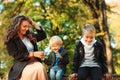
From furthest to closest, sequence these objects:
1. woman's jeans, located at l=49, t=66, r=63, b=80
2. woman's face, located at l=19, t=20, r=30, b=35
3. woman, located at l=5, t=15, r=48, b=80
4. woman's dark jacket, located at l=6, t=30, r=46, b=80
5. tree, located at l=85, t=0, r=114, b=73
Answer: tree, located at l=85, t=0, r=114, b=73 → woman's jeans, located at l=49, t=66, r=63, b=80 → woman's face, located at l=19, t=20, r=30, b=35 → woman's dark jacket, located at l=6, t=30, r=46, b=80 → woman, located at l=5, t=15, r=48, b=80

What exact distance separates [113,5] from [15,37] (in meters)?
19.3

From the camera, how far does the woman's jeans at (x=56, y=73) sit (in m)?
6.65

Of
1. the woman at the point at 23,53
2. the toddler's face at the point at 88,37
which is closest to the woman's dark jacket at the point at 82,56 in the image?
the toddler's face at the point at 88,37

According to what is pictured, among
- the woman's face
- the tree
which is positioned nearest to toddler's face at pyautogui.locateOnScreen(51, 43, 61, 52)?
the woman's face

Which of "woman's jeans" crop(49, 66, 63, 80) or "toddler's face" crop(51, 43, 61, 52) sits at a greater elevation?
"toddler's face" crop(51, 43, 61, 52)

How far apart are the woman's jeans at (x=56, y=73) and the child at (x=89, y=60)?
0.23 metres

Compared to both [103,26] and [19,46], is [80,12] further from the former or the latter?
→ [19,46]

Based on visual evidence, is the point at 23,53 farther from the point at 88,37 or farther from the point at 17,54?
the point at 88,37

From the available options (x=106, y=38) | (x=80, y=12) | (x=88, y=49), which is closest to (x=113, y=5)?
(x=80, y=12)

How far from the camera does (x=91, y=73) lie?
660cm

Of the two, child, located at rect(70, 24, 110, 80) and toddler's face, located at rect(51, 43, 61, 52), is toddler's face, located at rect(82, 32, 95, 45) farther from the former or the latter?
toddler's face, located at rect(51, 43, 61, 52)

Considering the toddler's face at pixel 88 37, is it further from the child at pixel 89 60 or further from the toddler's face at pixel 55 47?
the toddler's face at pixel 55 47

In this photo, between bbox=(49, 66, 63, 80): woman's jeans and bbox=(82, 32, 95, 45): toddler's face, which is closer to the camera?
bbox=(82, 32, 95, 45): toddler's face

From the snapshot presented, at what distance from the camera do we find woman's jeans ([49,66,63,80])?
6648 millimetres
